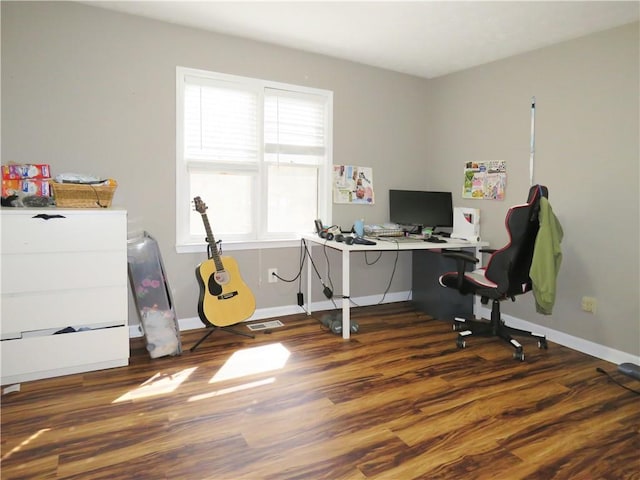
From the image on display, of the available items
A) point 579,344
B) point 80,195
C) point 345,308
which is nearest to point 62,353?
point 80,195

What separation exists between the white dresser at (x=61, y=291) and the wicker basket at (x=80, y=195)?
84 mm

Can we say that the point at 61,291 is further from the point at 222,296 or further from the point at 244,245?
the point at 244,245

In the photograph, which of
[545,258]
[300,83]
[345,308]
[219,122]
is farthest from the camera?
[300,83]

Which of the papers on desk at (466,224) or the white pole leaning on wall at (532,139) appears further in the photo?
the papers on desk at (466,224)

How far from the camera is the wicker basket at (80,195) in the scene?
8.41 feet

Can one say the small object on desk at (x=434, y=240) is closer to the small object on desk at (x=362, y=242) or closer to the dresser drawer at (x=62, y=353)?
the small object on desk at (x=362, y=242)

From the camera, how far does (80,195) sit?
2596 millimetres

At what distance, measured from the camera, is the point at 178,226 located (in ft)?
11.2

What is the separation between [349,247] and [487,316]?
170 centimetres

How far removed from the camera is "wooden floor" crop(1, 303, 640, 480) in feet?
5.81

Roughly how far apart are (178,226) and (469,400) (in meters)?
2.45

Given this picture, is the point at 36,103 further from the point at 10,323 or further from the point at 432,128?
the point at 432,128

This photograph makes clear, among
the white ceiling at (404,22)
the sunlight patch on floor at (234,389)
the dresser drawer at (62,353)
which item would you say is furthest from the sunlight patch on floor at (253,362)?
the white ceiling at (404,22)

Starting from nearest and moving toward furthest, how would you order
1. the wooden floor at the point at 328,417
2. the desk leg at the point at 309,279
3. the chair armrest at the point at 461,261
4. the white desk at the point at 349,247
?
1. the wooden floor at the point at 328,417
2. the chair armrest at the point at 461,261
3. the white desk at the point at 349,247
4. the desk leg at the point at 309,279
